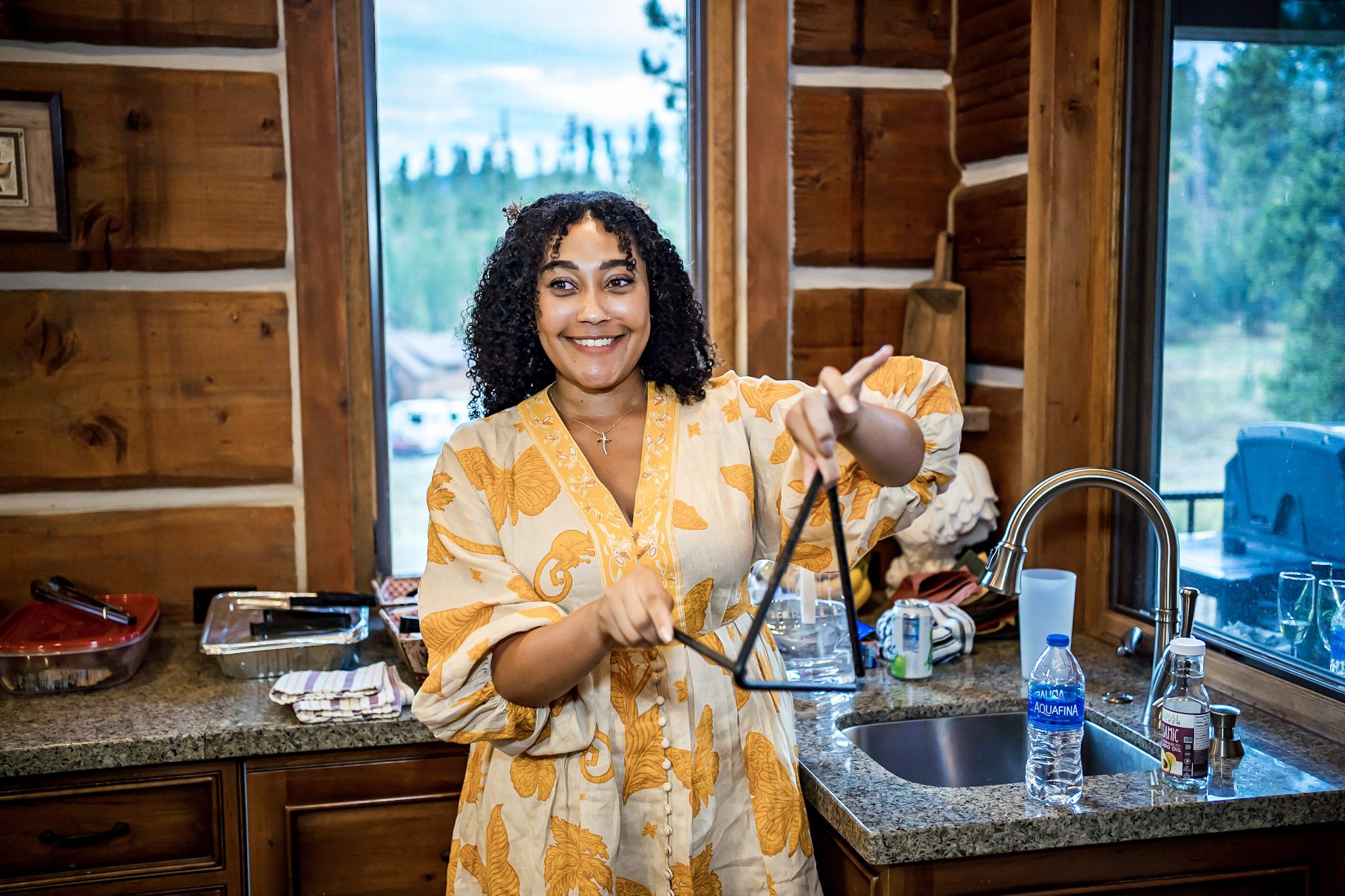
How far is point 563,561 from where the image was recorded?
1442 millimetres

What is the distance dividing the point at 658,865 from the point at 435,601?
436mm

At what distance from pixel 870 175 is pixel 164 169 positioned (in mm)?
1401

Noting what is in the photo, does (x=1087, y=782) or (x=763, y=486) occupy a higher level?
(x=763, y=486)

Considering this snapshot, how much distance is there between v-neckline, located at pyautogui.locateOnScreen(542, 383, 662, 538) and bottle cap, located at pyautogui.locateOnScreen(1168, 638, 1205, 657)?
76cm

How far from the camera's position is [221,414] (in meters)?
2.24

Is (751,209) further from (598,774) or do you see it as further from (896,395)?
(598,774)

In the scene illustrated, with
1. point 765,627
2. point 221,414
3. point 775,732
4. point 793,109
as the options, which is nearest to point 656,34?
point 793,109

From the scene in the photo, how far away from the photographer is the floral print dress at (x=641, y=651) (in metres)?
1.43

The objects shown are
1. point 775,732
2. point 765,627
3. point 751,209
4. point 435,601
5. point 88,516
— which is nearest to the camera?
point 435,601

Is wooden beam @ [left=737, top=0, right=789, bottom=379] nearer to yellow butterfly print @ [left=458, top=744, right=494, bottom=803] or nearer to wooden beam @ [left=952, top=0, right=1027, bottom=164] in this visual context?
wooden beam @ [left=952, top=0, right=1027, bottom=164]

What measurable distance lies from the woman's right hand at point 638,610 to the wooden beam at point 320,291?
1.23 meters

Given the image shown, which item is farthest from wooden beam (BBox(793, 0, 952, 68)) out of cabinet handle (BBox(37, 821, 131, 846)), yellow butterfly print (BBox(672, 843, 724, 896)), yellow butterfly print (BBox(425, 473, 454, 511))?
cabinet handle (BBox(37, 821, 131, 846))

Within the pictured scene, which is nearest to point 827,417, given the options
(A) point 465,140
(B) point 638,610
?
(B) point 638,610

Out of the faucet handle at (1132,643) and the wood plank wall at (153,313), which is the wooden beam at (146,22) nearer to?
the wood plank wall at (153,313)
